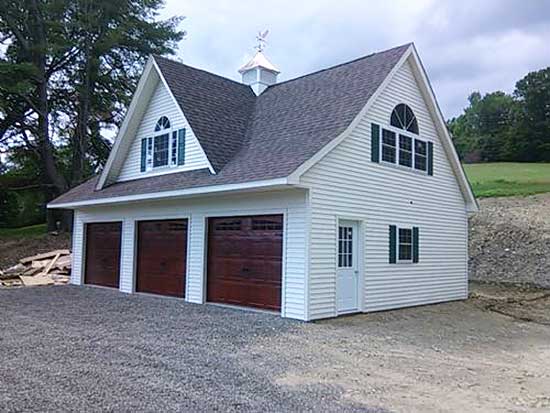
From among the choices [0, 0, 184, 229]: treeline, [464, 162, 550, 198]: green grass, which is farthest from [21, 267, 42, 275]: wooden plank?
[464, 162, 550, 198]: green grass

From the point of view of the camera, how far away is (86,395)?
4.74 m

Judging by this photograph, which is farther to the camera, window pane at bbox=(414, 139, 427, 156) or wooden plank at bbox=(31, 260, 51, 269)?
wooden plank at bbox=(31, 260, 51, 269)

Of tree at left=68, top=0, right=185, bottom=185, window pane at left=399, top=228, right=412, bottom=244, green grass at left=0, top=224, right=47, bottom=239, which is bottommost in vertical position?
green grass at left=0, top=224, right=47, bottom=239

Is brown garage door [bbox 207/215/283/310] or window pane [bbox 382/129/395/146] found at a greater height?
window pane [bbox 382/129/395/146]

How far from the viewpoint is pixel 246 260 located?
1084 cm

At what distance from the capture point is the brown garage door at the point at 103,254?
48.1 feet

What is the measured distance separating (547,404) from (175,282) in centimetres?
906

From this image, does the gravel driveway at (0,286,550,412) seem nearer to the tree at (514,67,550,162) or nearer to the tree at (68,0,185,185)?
the tree at (68,0,185,185)

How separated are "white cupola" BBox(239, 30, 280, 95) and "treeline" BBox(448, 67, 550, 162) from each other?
39.3 m

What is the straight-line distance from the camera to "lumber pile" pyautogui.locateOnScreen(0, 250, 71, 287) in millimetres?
16250

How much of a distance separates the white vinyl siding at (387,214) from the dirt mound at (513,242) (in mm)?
4914

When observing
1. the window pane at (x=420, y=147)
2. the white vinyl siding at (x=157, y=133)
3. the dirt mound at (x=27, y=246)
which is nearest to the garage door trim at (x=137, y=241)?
the white vinyl siding at (x=157, y=133)

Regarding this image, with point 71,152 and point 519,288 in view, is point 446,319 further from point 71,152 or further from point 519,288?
point 71,152

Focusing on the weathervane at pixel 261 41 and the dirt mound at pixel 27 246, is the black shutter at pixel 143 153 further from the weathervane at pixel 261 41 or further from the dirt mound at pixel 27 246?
the dirt mound at pixel 27 246
